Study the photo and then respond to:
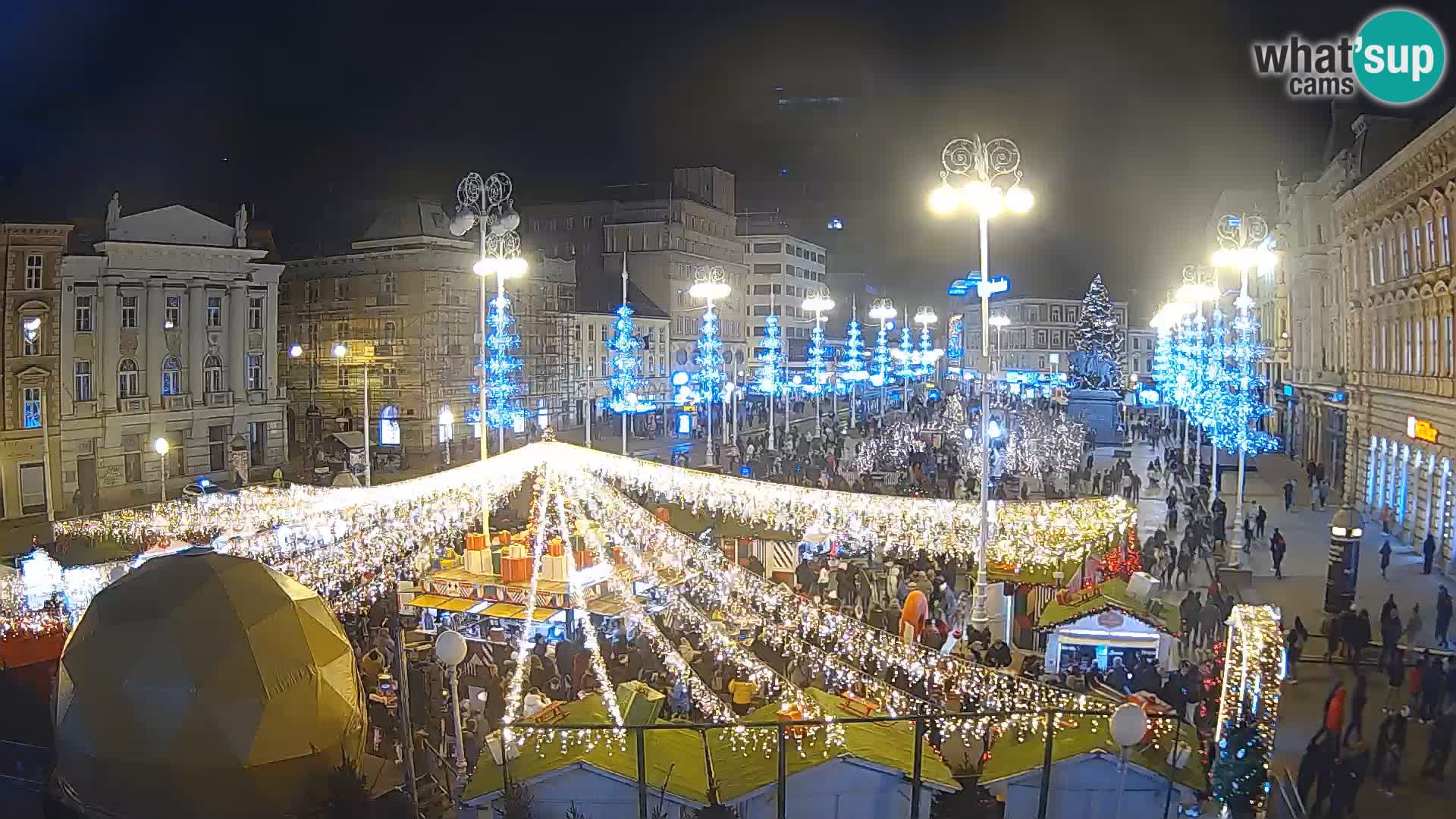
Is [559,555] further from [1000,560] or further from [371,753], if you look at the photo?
[1000,560]

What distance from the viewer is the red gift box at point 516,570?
57.6 feet

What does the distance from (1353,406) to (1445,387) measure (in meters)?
9.49

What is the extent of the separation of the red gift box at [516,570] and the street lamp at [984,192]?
23.5ft

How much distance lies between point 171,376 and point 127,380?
1976mm

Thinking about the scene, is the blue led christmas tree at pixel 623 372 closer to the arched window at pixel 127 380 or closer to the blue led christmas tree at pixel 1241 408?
the arched window at pixel 127 380

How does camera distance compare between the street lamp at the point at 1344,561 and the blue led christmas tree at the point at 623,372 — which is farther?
the blue led christmas tree at the point at 623,372

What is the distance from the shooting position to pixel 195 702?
8531 millimetres

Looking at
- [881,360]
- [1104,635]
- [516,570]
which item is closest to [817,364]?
[881,360]

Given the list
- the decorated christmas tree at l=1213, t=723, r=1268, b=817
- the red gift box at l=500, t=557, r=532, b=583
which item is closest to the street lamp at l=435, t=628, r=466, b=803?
the red gift box at l=500, t=557, r=532, b=583

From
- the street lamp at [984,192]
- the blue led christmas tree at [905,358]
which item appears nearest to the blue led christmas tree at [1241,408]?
the street lamp at [984,192]

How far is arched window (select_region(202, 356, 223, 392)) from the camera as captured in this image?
139ft

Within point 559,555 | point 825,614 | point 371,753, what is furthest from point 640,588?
point 371,753

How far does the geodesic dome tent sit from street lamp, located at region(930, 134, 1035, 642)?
420 inches

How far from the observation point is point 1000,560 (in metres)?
19.8
